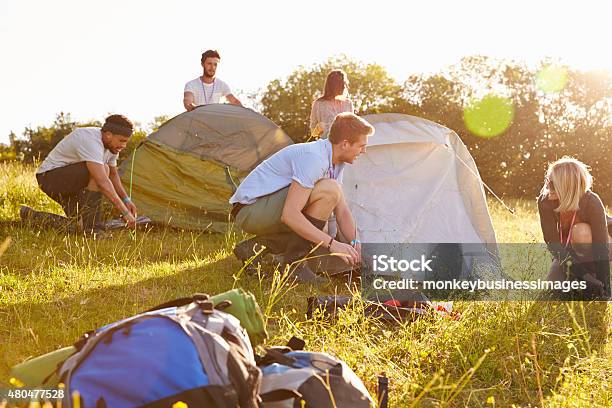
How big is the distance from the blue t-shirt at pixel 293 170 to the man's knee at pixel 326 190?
0.05 metres

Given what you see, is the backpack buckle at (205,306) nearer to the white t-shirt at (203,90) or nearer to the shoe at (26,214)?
the shoe at (26,214)

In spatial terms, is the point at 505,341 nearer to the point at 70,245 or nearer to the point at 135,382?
the point at 135,382

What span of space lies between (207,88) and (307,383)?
5.24 meters

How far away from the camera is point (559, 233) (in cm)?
440

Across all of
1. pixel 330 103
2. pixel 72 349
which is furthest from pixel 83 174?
pixel 72 349

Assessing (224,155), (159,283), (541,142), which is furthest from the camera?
(541,142)

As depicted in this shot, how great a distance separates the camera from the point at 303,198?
13.6ft

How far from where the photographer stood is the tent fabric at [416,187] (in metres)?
5.33

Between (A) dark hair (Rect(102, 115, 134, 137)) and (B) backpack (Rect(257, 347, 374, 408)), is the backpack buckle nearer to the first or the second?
(B) backpack (Rect(257, 347, 374, 408))

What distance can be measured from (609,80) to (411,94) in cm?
404

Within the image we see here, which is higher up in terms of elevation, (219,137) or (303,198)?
(219,137)

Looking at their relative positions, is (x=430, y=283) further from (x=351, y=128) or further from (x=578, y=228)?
(x=351, y=128)

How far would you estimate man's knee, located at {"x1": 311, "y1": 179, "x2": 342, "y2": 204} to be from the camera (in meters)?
4.24

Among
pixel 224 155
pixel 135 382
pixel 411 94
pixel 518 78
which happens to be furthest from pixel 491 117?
pixel 135 382
